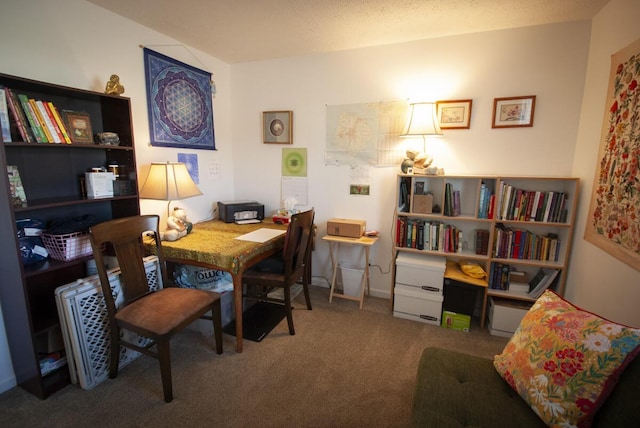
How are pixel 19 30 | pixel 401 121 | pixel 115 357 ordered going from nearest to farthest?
pixel 19 30
pixel 115 357
pixel 401 121

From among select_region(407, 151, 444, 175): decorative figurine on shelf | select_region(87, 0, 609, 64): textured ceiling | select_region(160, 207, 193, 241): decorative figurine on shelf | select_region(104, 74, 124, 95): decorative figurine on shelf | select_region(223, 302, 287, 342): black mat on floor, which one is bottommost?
select_region(223, 302, 287, 342): black mat on floor

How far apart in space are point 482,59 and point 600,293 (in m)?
1.91

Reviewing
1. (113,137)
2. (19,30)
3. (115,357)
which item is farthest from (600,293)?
(19,30)

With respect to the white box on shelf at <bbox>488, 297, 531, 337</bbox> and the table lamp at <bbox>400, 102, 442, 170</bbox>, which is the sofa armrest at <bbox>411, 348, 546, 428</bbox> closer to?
the white box on shelf at <bbox>488, 297, 531, 337</bbox>

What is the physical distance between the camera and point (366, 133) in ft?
9.34

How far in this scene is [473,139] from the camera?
2.53 meters

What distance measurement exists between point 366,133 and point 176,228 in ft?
6.25

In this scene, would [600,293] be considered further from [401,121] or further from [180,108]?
[180,108]

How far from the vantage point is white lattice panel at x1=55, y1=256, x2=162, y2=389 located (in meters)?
1.64

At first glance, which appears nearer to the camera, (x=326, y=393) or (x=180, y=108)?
(x=326, y=393)

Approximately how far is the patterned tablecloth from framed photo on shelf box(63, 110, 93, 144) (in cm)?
85

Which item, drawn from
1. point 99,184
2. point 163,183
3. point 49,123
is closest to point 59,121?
point 49,123

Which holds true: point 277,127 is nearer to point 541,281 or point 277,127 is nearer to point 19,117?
point 19,117

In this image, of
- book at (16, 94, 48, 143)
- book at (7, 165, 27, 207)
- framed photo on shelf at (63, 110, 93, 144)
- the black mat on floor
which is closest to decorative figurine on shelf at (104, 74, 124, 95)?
framed photo on shelf at (63, 110, 93, 144)
